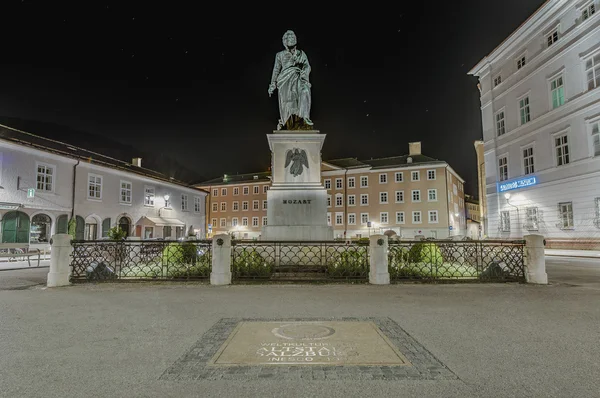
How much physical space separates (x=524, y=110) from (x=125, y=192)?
114ft

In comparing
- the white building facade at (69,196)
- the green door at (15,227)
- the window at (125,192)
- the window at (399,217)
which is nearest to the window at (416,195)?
the window at (399,217)

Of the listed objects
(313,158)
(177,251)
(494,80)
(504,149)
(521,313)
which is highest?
(494,80)

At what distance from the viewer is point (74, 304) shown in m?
7.37

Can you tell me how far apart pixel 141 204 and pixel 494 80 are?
114 feet

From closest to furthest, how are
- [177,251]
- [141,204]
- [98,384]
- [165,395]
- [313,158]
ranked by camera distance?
1. [165,395]
2. [98,384]
3. [177,251]
4. [313,158]
5. [141,204]

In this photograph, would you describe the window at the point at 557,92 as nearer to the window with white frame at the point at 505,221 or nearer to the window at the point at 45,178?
the window with white frame at the point at 505,221

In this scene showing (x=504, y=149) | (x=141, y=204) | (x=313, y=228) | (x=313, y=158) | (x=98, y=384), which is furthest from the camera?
(x=141, y=204)

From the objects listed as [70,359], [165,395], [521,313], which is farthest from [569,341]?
[70,359]

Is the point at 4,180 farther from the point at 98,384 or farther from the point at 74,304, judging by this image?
the point at 98,384

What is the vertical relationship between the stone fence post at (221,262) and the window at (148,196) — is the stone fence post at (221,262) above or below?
below

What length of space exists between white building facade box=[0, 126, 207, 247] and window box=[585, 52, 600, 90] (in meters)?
35.6

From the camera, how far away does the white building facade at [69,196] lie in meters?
24.3

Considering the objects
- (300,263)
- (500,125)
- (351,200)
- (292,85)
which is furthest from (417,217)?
(300,263)

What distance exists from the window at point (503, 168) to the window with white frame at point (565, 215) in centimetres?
656
